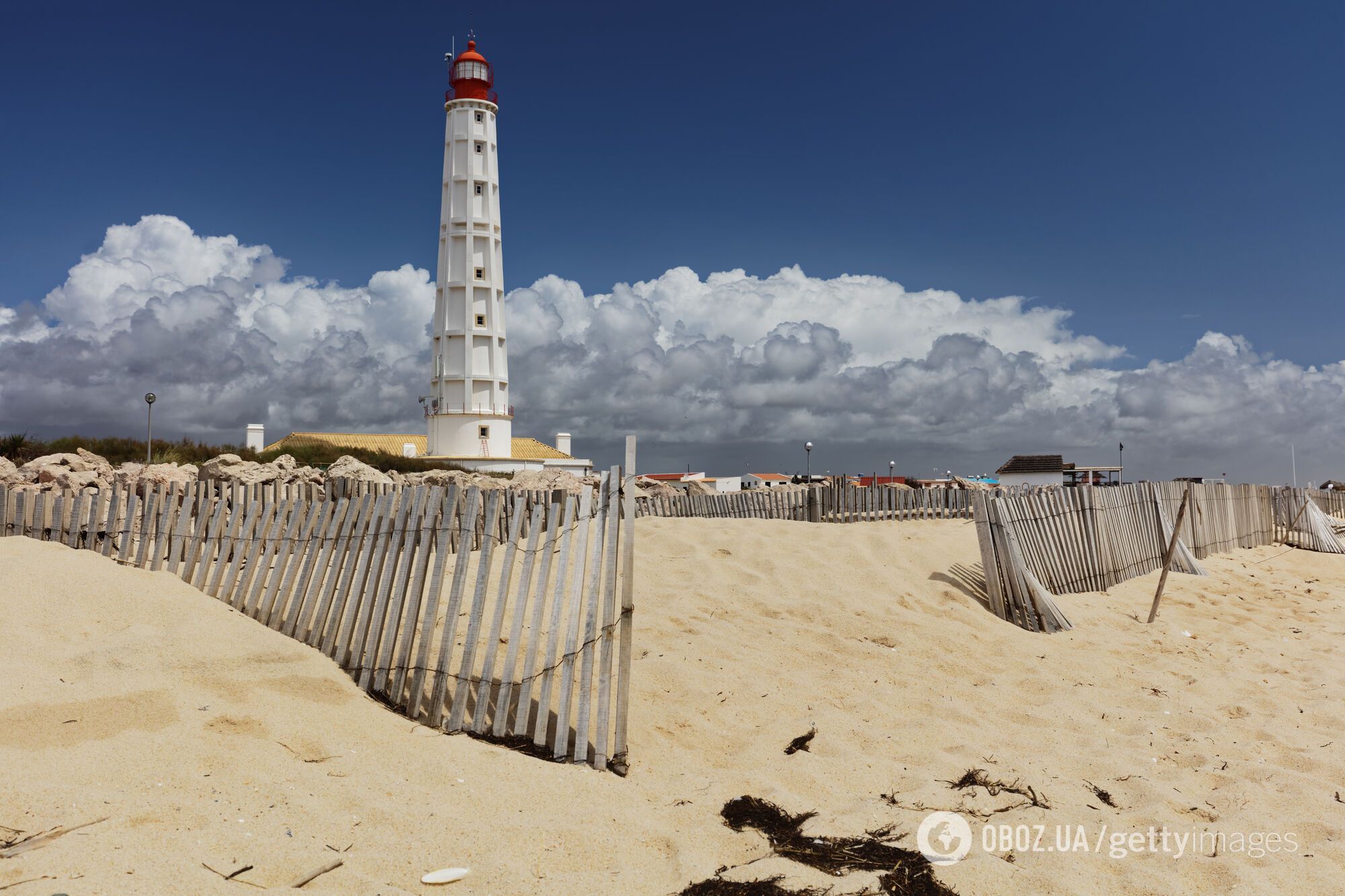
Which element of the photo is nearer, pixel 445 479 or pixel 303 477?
pixel 303 477

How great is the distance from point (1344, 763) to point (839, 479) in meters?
11.4

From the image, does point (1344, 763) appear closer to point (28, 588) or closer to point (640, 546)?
point (640, 546)

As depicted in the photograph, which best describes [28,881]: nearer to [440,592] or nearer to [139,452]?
[440,592]

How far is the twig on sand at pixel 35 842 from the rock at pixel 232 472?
7.81 m

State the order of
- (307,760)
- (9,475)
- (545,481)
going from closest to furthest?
1. (307,760)
2. (9,475)
3. (545,481)

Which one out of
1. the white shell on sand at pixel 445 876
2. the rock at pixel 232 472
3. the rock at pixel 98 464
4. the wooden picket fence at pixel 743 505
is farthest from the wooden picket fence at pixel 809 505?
the white shell on sand at pixel 445 876

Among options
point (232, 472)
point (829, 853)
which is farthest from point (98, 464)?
point (829, 853)

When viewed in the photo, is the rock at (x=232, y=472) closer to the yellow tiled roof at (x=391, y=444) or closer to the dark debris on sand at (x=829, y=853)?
the dark debris on sand at (x=829, y=853)

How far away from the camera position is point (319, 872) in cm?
292

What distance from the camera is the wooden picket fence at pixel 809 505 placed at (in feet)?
50.9

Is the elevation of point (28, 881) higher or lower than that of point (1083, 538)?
lower

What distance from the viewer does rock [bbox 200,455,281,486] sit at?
33.9ft

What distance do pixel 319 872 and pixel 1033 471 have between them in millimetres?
51459

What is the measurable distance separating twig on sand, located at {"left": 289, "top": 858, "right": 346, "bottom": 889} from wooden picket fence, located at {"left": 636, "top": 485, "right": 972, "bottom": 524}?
12161 millimetres
